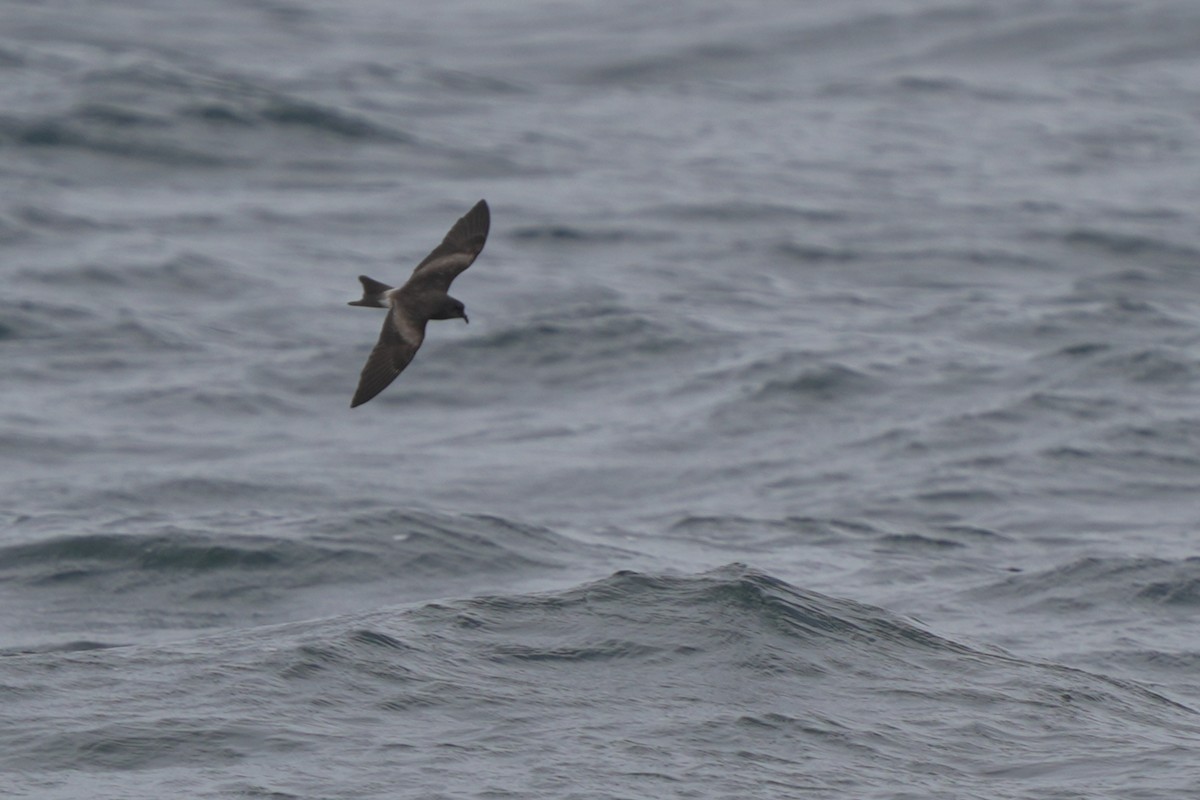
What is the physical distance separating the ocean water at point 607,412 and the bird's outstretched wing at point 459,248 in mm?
1830

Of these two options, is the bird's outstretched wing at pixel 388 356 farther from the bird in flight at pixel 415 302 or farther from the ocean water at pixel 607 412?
the ocean water at pixel 607 412

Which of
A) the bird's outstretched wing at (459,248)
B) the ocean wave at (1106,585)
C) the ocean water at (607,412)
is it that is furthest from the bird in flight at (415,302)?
the ocean wave at (1106,585)

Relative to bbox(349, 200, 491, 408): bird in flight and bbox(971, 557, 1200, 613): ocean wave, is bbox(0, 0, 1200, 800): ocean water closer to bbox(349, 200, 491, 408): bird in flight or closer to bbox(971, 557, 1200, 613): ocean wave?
bbox(971, 557, 1200, 613): ocean wave

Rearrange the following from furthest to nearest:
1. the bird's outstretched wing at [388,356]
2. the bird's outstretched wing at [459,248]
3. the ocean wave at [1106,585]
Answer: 1. the ocean wave at [1106,585]
2. the bird's outstretched wing at [459,248]
3. the bird's outstretched wing at [388,356]

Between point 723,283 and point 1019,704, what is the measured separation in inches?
441

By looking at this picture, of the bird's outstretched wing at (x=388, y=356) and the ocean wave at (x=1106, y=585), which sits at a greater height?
the bird's outstretched wing at (x=388, y=356)

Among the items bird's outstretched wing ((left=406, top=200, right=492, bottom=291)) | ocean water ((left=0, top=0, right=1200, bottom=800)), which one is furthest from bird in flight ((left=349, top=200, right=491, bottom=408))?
ocean water ((left=0, top=0, right=1200, bottom=800))

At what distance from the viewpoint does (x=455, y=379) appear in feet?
58.3

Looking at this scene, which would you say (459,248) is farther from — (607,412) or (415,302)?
(607,412)

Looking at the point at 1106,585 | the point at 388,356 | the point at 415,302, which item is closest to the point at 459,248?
the point at 415,302

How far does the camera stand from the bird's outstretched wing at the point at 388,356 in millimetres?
9203

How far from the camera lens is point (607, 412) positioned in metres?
17.0

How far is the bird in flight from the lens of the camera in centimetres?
930

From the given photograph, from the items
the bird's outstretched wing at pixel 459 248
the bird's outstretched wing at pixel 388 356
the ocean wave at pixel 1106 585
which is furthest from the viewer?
the ocean wave at pixel 1106 585
